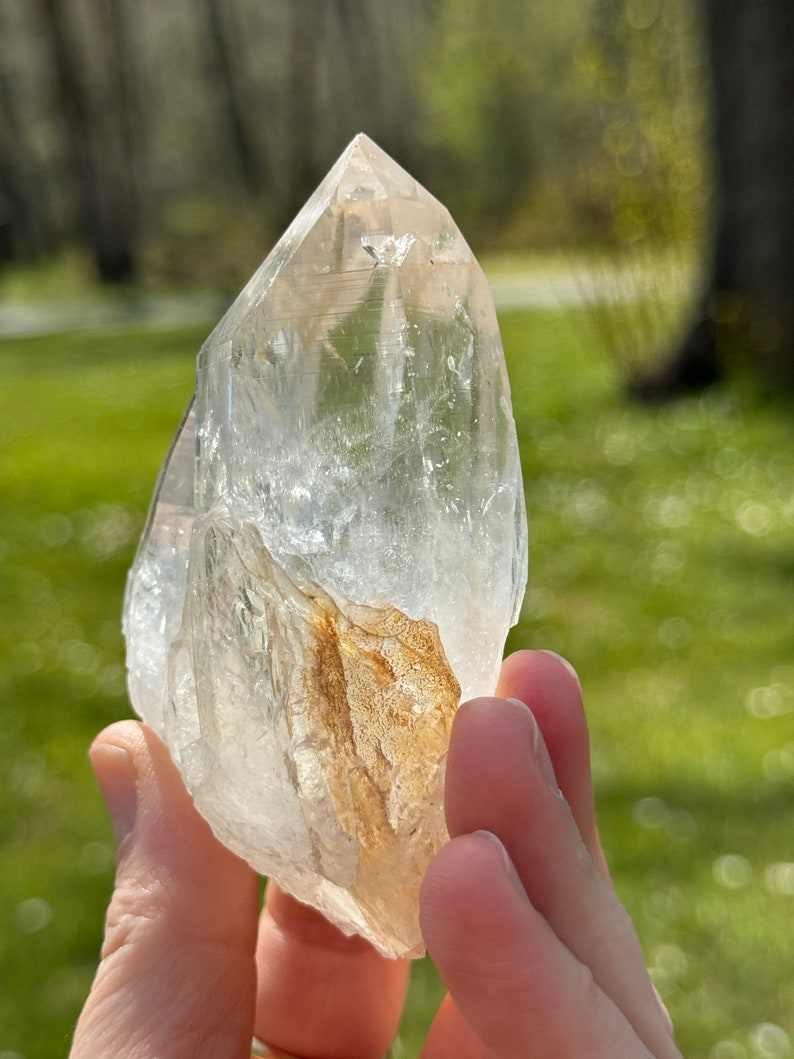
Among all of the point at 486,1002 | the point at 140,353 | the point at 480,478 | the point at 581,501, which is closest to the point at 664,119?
the point at 581,501

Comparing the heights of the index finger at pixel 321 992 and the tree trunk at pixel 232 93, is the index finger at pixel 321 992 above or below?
below

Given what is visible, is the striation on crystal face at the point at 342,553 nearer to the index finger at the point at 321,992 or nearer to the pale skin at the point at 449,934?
the pale skin at the point at 449,934

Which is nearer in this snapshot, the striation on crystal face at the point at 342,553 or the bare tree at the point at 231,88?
the striation on crystal face at the point at 342,553

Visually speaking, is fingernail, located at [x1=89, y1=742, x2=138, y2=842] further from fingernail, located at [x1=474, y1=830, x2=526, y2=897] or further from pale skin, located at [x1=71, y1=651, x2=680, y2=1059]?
fingernail, located at [x1=474, y1=830, x2=526, y2=897]

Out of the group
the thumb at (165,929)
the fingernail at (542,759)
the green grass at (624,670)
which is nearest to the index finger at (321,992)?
the thumb at (165,929)

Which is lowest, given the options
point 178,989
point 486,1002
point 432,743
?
point 178,989

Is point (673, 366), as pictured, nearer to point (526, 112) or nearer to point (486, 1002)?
point (486, 1002)
